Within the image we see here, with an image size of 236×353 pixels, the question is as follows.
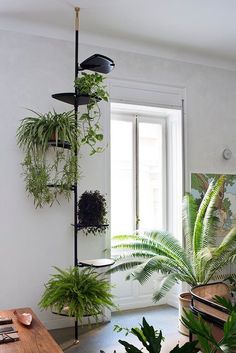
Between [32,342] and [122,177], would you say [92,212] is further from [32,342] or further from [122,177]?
[32,342]

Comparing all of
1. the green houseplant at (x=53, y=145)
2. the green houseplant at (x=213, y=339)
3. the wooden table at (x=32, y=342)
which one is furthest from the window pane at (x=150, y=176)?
the green houseplant at (x=213, y=339)

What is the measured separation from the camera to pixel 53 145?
12.1 feet

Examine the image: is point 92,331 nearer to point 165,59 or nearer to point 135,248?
point 135,248

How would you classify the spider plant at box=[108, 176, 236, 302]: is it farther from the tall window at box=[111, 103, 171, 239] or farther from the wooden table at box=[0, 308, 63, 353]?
the wooden table at box=[0, 308, 63, 353]

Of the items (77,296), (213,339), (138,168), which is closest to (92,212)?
(77,296)

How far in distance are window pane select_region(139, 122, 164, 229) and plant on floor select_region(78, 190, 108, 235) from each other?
3.12 feet

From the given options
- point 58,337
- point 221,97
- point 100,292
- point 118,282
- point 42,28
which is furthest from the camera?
point 221,97

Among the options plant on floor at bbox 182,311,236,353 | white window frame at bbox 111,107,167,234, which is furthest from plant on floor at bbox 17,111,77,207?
plant on floor at bbox 182,311,236,353

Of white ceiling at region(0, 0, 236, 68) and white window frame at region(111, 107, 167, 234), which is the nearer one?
white ceiling at region(0, 0, 236, 68)

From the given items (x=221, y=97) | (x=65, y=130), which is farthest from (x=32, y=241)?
(x=221, y=97)

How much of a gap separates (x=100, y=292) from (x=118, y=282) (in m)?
1.18

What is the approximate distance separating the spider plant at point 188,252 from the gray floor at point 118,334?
49 cm

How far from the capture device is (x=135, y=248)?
4.03 meters

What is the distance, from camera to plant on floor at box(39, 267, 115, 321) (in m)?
3.23
